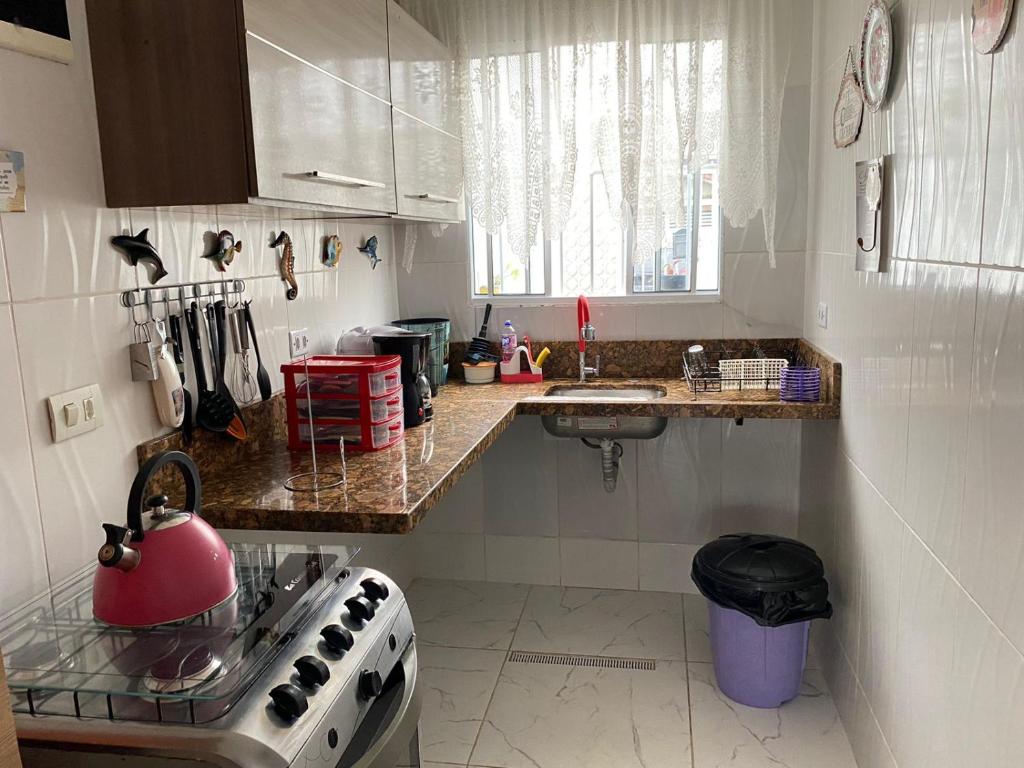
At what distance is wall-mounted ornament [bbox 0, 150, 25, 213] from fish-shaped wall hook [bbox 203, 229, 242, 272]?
54 centimetres

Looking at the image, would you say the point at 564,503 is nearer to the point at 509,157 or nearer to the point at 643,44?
the point at 509,157

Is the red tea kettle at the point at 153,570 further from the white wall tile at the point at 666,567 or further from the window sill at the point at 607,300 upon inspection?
the white wall tile at the point at 666,567

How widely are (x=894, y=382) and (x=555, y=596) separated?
1.71 m

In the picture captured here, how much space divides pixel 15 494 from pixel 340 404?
798 mm

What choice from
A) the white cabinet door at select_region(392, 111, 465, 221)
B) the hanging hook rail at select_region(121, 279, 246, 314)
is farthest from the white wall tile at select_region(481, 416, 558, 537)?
the hanging hook rail at select_region(121, 279, 246, 314)

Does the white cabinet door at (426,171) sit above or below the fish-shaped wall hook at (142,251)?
above

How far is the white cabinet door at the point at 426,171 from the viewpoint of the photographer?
86.2 inches

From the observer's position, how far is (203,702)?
1009mm

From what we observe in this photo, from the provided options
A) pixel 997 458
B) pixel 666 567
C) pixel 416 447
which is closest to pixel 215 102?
pixel 416 447

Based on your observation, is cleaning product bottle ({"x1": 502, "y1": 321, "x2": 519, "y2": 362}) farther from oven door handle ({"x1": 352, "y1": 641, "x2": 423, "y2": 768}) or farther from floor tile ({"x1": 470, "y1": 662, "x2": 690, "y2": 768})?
oven door handle ({"x1": 352, "y1": 641, "x2": 423, "y2": 768})

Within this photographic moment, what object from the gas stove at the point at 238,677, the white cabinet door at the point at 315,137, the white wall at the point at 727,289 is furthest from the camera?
the white wall at the point at 727,289

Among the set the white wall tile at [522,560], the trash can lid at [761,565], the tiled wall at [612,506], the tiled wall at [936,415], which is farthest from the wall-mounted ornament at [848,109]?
the white wall tile at [522,560]

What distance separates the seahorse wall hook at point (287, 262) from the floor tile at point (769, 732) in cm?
170

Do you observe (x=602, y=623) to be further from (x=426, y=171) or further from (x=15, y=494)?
(x=15, y=494)
